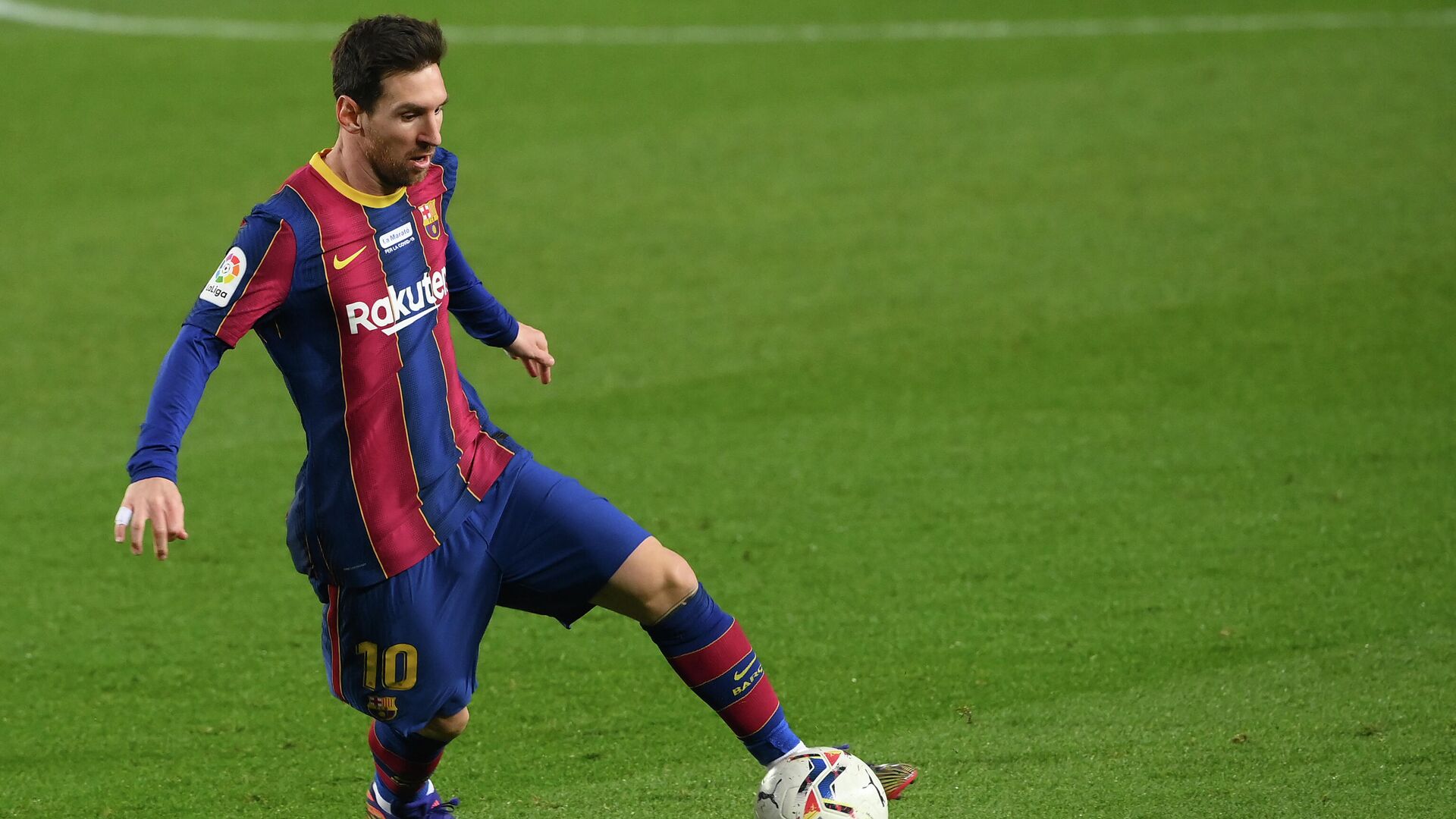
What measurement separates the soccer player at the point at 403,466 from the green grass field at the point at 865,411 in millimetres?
657

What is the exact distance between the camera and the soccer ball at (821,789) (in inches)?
149

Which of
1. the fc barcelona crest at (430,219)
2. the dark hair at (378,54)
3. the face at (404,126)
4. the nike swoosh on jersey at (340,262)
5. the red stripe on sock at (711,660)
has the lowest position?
the red stripe on sock at (711,660)

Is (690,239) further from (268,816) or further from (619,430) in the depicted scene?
(268,816)

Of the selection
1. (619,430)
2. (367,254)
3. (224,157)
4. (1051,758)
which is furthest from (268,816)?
(224,157)

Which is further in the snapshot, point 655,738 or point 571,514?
point 655,738

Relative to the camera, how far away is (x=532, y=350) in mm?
4434

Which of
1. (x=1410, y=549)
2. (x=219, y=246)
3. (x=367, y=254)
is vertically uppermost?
(x=367, y=254)

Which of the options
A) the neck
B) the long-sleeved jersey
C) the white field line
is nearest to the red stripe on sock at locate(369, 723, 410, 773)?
the long-sleeved jersey

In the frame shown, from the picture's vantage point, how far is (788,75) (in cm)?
1338

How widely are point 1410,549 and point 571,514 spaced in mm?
3345

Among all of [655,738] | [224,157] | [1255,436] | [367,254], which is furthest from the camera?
[224,157]

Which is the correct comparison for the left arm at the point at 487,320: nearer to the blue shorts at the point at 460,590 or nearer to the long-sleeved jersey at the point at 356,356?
the long-sleeved jersey at the point at 356,356

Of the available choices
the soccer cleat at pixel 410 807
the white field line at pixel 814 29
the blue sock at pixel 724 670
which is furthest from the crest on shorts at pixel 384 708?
the white field line at pixel 814 29

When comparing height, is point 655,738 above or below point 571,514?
below
